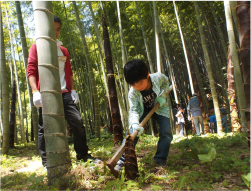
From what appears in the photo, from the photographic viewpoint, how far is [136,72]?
6.22ft

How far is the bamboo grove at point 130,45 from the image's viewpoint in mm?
2979

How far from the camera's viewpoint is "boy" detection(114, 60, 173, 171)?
192 centimetres

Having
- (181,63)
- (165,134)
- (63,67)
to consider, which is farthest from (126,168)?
(181,63)

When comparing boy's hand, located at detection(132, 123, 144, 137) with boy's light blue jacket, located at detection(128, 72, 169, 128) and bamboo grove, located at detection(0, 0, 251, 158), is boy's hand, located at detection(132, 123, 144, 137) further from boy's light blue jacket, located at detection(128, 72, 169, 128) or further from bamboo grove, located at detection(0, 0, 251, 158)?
bamboo grove, located at detection(0, 0, 251, 158)

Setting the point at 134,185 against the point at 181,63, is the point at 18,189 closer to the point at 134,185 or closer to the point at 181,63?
the point at 134,185

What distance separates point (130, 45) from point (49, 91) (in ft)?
25.5

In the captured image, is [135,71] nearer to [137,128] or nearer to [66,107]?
[137,128]

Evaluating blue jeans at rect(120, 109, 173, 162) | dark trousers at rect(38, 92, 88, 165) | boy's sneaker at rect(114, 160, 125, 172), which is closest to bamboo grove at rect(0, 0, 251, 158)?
dark trousers at rect(38, 92, 88, 165)

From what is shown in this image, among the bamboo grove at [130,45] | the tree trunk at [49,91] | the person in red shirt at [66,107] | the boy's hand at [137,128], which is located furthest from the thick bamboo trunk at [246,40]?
the tree trunk at [49,91]

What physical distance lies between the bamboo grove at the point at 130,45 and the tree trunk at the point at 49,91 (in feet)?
0.04

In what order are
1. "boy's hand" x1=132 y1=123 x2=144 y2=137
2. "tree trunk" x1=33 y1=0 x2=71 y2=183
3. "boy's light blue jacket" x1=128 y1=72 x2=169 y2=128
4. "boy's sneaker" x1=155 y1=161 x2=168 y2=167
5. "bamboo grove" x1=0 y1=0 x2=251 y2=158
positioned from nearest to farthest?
1. "tree trunk" x1=33 y1=0 x2=71 y2=183
2. "boy's hand" x1=132 y1=123 x2=144 y2=137
3. "boy's sneaker" x1=155 y1=161 x2=168 y2=167
4. "boy's light blue jacket" x1=128 y1=72 x2=169 y2=128
5. "bamboo grove" x1=0 y1=0 x2=251 y2=158

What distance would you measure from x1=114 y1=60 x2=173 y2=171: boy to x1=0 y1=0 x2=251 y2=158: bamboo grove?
687 mm

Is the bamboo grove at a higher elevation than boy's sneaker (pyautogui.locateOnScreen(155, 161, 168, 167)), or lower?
higher

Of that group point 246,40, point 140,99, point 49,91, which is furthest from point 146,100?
point 246,40
